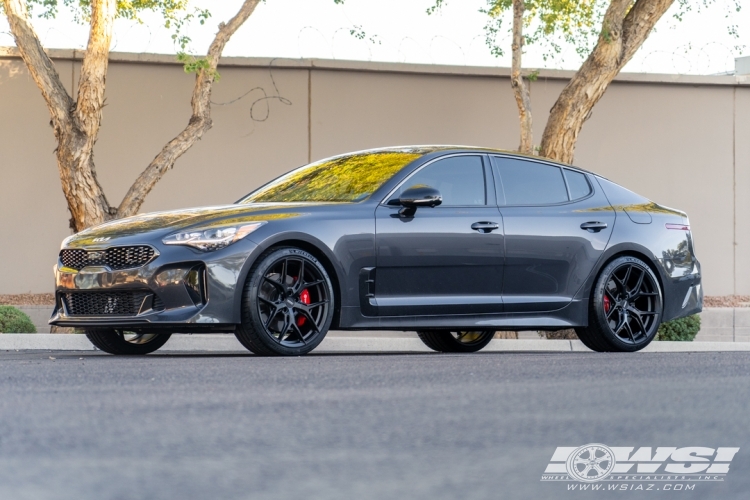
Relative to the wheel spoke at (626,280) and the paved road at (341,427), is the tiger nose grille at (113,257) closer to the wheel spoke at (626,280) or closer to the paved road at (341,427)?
the paved road at (341,427)

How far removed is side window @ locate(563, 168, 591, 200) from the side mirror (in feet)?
5.41

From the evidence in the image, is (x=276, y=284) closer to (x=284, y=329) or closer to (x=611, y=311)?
(x=284, y=329)

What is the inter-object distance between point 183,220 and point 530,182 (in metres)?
2.95

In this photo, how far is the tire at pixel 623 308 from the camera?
9148 mm

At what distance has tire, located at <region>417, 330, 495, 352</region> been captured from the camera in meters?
10.3

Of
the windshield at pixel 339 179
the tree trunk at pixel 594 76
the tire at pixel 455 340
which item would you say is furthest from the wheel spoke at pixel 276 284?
the tree trunk at pixel 594 76

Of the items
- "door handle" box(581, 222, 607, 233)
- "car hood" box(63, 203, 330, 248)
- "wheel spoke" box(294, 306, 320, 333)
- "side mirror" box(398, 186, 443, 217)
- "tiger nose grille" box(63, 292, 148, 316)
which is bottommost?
"wheel spoke" box(294, 306, 320, 333)

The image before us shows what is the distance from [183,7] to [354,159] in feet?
20.6

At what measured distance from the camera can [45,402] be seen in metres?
4.62

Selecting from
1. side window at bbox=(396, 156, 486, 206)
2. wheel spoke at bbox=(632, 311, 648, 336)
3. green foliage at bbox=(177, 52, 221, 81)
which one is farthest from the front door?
green foliage at bbox=(177, 52, 221, 81)

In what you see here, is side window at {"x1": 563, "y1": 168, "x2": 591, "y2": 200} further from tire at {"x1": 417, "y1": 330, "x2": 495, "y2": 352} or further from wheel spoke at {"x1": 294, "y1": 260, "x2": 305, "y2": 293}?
wheel spoke at {"x1": 294, "y1": 260, "x2": 305, "y2": 293}

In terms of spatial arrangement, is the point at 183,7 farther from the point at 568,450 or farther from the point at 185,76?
the point at 568,450

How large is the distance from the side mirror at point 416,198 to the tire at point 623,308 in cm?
181

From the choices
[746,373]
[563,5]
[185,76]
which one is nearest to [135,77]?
[185,76]
